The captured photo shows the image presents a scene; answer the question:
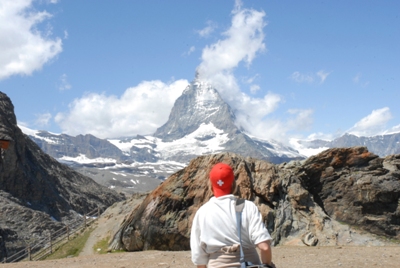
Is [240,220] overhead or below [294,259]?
overhead

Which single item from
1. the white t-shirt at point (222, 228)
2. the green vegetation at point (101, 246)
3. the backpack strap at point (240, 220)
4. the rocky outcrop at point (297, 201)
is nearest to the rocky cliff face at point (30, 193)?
the green vegetation at point (101, 246)

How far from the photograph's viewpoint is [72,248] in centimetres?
3056

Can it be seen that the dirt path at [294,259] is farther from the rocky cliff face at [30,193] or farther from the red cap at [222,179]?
the rocky cliff face at [30,193]

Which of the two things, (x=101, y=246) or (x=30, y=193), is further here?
(x=30, y=193)

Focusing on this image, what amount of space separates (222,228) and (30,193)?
106670 mm

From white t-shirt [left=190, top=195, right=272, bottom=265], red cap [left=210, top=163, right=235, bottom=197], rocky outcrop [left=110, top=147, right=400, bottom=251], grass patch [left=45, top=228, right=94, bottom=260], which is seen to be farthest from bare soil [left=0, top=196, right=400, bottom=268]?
red cap [left=210, top=163, right=235, bottom=197]

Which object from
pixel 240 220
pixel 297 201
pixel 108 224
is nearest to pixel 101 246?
pixel 108 224

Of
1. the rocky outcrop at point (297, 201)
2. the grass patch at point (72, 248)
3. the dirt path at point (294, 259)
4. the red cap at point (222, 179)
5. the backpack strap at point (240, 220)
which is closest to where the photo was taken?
the backpack strap at point (240, 220)

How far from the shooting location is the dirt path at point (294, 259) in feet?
53.1

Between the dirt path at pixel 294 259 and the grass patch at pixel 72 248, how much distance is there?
9023 millimetres

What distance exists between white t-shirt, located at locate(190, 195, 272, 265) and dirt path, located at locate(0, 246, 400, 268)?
431 inches

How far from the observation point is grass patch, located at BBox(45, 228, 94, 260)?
29.6 metres

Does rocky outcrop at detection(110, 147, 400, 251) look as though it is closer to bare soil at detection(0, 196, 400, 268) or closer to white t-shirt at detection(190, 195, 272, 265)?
bare soil at detection(0, 196, 400, 268)

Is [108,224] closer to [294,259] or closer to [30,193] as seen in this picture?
[294,259]
